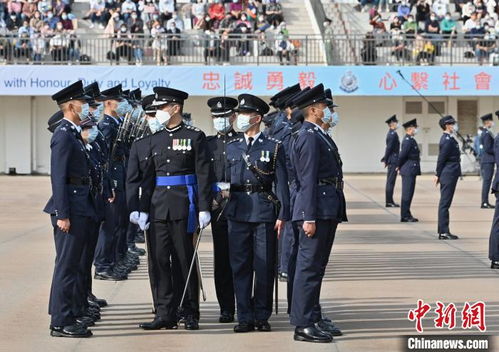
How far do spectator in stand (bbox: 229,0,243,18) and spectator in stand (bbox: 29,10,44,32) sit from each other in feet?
19.9

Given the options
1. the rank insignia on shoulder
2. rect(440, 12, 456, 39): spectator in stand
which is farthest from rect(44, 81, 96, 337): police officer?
rect(440, 12, 456, 39): spectator in stand

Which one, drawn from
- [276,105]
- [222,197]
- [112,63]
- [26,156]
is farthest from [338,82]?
[222,197]

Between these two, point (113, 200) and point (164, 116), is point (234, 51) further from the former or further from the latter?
point (164, 116)

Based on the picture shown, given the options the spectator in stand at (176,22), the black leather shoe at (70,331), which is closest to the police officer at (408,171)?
the black leather shoe at (70,331)

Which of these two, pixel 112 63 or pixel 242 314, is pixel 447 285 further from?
pixel 112 63

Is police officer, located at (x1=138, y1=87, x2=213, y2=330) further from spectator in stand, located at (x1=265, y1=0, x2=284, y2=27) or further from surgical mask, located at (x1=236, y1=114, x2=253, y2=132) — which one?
spectator in stand, located at (x1=265, y1=0, x2=284, y2=27)

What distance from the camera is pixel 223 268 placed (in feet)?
33.0

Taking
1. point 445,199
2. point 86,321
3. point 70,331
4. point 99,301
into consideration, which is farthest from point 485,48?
point 70,331

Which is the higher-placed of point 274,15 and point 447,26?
point 274,15

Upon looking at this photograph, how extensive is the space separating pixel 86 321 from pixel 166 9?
2782cm

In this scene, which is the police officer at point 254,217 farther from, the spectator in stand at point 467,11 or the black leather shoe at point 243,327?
the spectator in stand at point 467,11

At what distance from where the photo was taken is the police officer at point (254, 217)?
378 inches

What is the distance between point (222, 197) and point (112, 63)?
24.6 metres

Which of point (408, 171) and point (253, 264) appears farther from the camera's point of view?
point (408, 171)
